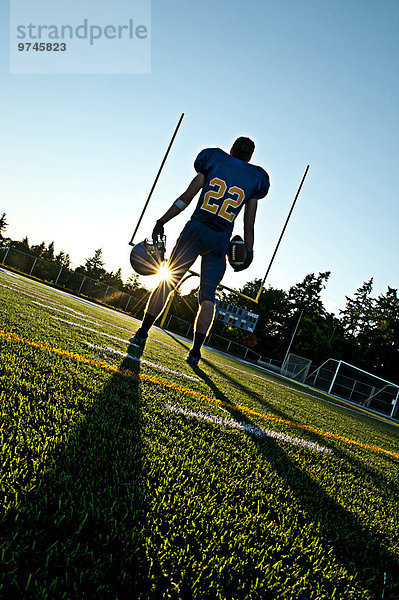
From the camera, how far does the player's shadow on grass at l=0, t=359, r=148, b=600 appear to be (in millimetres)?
567

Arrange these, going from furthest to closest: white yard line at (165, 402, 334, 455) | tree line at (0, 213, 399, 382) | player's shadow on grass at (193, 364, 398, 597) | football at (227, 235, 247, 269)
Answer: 1. tree line at (0, 213, 399, 382)
2. football at (227, 235, 247, 269)
3. white yard line at (165, 402, 334, 455)
4. player's shadow on grass at (193, 364, 398, 597)

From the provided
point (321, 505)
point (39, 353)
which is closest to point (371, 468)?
point (321, 505)

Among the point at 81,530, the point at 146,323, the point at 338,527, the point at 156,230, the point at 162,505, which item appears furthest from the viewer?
the point at 156,230

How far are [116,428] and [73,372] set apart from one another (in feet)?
2.16

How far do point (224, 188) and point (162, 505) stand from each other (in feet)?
11.0

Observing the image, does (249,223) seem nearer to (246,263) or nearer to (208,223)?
(246,263)

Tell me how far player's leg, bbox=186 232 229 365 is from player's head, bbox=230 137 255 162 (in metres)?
0.97

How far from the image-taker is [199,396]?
2277 millimetres

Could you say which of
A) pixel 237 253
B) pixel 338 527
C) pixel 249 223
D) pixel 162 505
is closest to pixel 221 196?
pixel 249 223

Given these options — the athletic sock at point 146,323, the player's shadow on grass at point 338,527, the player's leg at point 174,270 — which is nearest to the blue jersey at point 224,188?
the player's leg at point 174,270

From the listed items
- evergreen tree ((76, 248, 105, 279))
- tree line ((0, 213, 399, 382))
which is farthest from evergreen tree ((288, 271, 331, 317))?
evergreen tree ((76, 248, 105, 279))

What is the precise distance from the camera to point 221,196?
372cm

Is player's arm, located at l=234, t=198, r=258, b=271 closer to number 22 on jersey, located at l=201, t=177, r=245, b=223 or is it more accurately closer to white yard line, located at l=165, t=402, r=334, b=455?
number 22 on jersey, located at l=201, t=177, r=245, b=223

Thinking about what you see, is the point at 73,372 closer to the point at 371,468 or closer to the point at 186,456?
the point at 186,456
